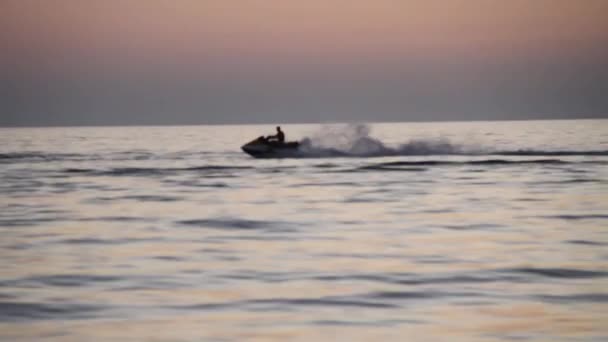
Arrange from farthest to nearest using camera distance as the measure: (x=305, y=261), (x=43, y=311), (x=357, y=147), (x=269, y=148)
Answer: (x=357, y=147), (x=269, y=148), (x=305, y=261), (x=43, y=311)

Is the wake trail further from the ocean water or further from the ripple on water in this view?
the ripple on water

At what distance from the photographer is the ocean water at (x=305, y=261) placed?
41.3ft

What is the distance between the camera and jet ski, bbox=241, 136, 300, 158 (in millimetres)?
55938

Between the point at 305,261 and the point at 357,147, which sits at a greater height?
the point at 357,147

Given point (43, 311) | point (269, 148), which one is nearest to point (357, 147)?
point (269, 148)

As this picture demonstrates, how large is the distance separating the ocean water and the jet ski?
15.4m

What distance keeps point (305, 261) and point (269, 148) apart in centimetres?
3833

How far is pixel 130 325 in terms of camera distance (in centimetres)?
1252

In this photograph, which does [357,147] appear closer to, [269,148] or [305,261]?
[269,148]

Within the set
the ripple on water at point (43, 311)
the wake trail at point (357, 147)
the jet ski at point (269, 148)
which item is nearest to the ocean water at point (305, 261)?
the ripple on water at point (43, 311)

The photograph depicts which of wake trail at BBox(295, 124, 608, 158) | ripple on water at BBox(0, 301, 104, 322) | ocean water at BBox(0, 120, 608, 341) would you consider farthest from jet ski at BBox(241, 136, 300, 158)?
ripple on water at BBox(0, 301, 104, 322)

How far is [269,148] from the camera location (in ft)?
185

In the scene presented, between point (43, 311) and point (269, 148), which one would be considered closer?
point (43, 311)

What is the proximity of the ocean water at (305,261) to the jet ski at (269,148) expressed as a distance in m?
15.4
